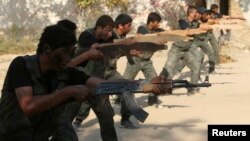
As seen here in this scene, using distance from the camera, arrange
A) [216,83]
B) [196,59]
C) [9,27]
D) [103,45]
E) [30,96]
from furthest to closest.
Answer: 1. [9,27]
2. [216,83]
3. [196,59]
4. [103,45]
5. [30,96]

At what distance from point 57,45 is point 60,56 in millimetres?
62

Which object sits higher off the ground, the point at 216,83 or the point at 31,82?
the point at 31,82

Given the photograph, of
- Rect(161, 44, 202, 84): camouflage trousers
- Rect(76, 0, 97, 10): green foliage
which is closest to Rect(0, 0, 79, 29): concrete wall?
Rect(76, 0, 97, 10): green foliage

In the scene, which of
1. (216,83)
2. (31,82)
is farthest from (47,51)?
(216,83)

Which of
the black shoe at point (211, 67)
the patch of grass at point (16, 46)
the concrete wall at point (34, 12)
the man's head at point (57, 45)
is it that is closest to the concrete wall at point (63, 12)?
the concrete wall at point (34, 12)

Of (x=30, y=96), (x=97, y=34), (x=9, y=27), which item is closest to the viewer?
(x=30, y=96)

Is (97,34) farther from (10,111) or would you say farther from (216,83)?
(216,83)

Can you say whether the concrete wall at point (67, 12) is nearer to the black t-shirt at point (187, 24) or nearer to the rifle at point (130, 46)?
the black t-shirt at point (187, 24)

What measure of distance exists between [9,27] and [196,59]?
428 inches

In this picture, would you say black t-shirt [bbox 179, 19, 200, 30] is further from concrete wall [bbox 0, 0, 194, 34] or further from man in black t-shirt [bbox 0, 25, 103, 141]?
concrete wall [bbox 0, 0, 194, 34]

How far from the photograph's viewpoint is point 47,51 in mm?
2936

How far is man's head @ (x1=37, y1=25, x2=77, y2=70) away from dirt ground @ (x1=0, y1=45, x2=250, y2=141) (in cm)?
324

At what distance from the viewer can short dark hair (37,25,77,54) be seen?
2.89 m

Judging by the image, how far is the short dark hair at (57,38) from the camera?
2.89m
